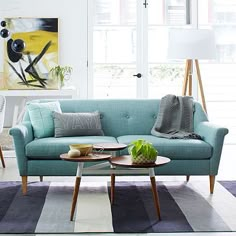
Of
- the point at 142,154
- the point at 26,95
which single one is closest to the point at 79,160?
the point at 142,154

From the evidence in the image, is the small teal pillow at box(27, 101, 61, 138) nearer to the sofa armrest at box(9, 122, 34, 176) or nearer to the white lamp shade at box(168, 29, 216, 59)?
the sofa armrest at box(9, 122, 34, 176)

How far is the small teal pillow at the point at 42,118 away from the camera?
15.8ft

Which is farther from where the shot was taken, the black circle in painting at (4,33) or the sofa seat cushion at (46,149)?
the black circle in painting at (4,33)

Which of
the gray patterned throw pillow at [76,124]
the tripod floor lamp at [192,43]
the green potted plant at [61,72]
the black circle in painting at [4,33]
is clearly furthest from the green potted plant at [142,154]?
the black circle in painting at [4,33]

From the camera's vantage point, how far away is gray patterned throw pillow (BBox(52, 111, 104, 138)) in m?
4.84

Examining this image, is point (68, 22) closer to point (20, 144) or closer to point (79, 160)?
point (20, 144)

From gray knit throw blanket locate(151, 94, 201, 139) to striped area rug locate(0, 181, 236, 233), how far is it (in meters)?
0.49

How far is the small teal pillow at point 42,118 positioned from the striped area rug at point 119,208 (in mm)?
480

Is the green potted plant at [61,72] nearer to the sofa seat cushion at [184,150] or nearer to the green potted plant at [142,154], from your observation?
the sofa seat cushion at [184,150]

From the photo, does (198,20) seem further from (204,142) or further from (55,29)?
(204,142)

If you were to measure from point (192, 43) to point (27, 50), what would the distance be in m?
2.40

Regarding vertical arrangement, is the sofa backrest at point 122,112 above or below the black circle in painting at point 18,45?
below

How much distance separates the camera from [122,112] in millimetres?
5141

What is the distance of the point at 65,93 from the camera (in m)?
6.61
